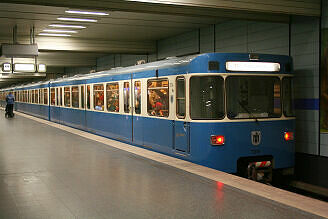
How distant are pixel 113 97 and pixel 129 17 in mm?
2645

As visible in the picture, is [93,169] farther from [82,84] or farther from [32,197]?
[82,84]

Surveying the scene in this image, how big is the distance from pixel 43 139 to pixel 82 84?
4.09 meters

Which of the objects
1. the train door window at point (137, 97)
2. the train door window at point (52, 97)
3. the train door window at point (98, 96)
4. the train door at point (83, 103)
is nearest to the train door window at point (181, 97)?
the train door window at point (137, 97)

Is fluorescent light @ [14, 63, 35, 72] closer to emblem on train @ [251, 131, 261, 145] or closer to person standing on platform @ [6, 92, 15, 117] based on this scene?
person standing on platform @ [6, 92, 15, 117]

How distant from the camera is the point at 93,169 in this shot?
799 cm

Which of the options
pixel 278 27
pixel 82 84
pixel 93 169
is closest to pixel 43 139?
pixel 82 84

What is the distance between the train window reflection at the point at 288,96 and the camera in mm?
8688

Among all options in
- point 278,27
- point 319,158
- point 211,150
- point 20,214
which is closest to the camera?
point 20,214

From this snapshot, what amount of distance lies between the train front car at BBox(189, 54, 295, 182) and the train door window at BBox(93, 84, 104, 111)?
6568mm

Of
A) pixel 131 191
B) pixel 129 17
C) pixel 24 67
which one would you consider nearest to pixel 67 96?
pixel 24 67

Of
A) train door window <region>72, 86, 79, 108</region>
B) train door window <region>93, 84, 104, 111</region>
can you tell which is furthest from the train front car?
train door window <region>72, 86, 79, 108</region>

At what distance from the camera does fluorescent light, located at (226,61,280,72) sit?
8.16 meters

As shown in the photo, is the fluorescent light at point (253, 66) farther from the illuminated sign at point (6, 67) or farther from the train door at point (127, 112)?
the illuminated sign at point (6, 67)

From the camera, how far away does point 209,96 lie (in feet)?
26.5
